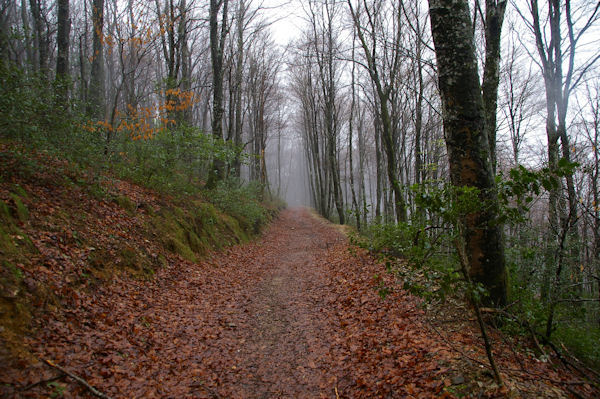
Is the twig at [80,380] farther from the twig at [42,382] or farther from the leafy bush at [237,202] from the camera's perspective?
the leafy bush at [237,202]

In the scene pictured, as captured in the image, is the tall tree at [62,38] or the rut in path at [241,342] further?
the tall tree at [62,38]

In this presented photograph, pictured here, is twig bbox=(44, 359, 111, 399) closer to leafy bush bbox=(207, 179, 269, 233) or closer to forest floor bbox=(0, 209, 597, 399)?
forest floor bbox=(0, 209, 597, 399)

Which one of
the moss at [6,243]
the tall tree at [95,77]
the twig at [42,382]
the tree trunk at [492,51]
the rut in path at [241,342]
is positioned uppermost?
the tall tree at [95,77]

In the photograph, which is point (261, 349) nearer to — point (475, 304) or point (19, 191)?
point (475, 304)

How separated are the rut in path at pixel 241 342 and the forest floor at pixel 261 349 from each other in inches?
0.6

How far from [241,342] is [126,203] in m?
4.56

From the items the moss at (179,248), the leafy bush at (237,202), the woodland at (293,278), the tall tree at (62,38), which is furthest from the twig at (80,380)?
the leafy bush at (237,202)

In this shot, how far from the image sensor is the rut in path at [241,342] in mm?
3201

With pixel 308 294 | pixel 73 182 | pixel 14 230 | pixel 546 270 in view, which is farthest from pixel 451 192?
pixel 73 182

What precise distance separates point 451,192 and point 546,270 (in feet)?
10.8

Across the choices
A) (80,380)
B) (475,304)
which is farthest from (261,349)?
(475,304)

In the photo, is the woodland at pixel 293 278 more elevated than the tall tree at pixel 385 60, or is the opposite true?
the tall tree at pixel 385 60

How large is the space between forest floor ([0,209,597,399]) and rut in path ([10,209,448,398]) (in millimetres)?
16

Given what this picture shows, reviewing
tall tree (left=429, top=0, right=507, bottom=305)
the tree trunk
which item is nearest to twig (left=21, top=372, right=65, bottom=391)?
tall tree (left=429, top=0, right=507, bottom=305)
